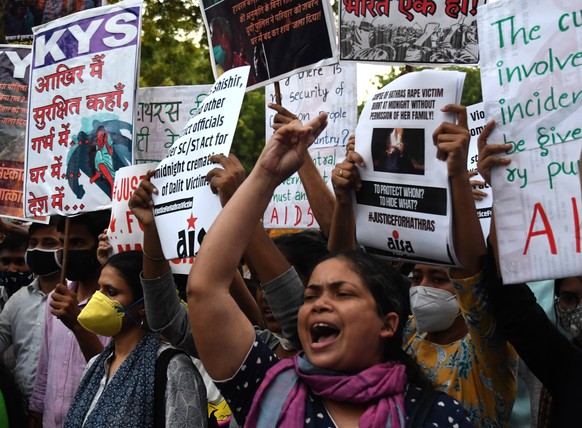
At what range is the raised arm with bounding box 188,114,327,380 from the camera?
8.82 ft

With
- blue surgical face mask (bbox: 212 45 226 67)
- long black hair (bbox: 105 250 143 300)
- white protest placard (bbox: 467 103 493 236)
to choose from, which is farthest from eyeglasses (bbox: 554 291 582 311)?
blue surgical face mask (bbox: 212 45 226 67)

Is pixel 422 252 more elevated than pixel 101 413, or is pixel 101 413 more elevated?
pixel 422 252

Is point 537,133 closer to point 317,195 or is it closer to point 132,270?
point 317,195

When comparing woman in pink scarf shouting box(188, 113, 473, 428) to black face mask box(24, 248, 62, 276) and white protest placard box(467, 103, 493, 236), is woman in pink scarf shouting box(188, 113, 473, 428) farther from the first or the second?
black face mask box(24, 248, 62, 276)

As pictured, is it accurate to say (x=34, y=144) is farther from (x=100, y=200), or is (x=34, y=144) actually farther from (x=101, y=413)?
(x=101, y=413)

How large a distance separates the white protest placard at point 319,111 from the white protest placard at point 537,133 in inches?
105

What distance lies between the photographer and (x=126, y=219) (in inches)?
176

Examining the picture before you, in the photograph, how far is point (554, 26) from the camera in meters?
2.83

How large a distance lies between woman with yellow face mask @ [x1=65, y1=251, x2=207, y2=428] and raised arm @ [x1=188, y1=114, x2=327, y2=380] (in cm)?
96

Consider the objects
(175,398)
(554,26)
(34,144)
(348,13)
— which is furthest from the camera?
(34,144)

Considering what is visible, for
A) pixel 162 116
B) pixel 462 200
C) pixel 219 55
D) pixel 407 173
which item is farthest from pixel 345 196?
pixel 162 116

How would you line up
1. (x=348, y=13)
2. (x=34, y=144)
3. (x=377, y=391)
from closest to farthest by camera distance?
1. (x=377, y=391)
2. (x=348, y=13)
3. (x=34, y=144)

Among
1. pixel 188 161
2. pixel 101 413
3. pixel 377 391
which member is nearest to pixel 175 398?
pixel 101 413

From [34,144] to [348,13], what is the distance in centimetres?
229
